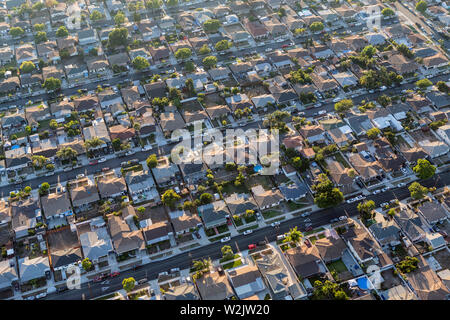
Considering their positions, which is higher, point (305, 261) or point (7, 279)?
point (305, 261)

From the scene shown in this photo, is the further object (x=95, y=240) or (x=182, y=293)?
(x=95, y=240)

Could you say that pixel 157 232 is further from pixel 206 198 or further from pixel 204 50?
pixel 204 50

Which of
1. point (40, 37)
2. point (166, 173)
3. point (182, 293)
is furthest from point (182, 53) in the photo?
point (182, 293)

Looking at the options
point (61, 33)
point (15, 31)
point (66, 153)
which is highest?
point (15, 31)

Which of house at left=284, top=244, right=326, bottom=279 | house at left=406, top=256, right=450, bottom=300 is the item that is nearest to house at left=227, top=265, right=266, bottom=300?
house at left=284, top=244, right=326, bottom=279

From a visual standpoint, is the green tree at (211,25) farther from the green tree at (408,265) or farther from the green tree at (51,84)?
the green tree at (408,265)

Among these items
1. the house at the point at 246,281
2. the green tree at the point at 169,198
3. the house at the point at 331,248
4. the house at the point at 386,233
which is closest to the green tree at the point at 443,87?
the house at the point at 386,233

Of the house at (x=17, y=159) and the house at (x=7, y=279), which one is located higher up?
the house at (x=17, y=159)
